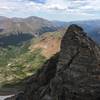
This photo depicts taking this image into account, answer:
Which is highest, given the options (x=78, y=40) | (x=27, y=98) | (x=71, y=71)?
(x=78, y=40)

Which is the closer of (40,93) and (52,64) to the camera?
(40,93)

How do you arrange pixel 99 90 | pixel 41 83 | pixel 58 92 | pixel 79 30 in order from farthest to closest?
pixel 41 83 < pixel 79 30 < pixel 58 92 < pixel 99 90

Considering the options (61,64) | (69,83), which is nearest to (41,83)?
(61,64)

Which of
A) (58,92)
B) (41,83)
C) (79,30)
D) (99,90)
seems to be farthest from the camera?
(41,83)

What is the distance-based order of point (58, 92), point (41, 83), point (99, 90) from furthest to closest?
point (41, 83), point (58, 92), point (99, 90)

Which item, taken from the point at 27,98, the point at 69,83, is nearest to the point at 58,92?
the point at 69,83

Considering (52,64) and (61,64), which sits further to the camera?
(52,64)

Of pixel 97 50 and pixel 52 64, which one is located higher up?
pixel 97 50

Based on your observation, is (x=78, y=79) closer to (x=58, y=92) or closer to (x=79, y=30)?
(x=58, y=92)

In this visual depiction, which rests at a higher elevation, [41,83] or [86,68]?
[86,68]

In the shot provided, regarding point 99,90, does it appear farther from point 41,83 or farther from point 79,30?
point 41,83
